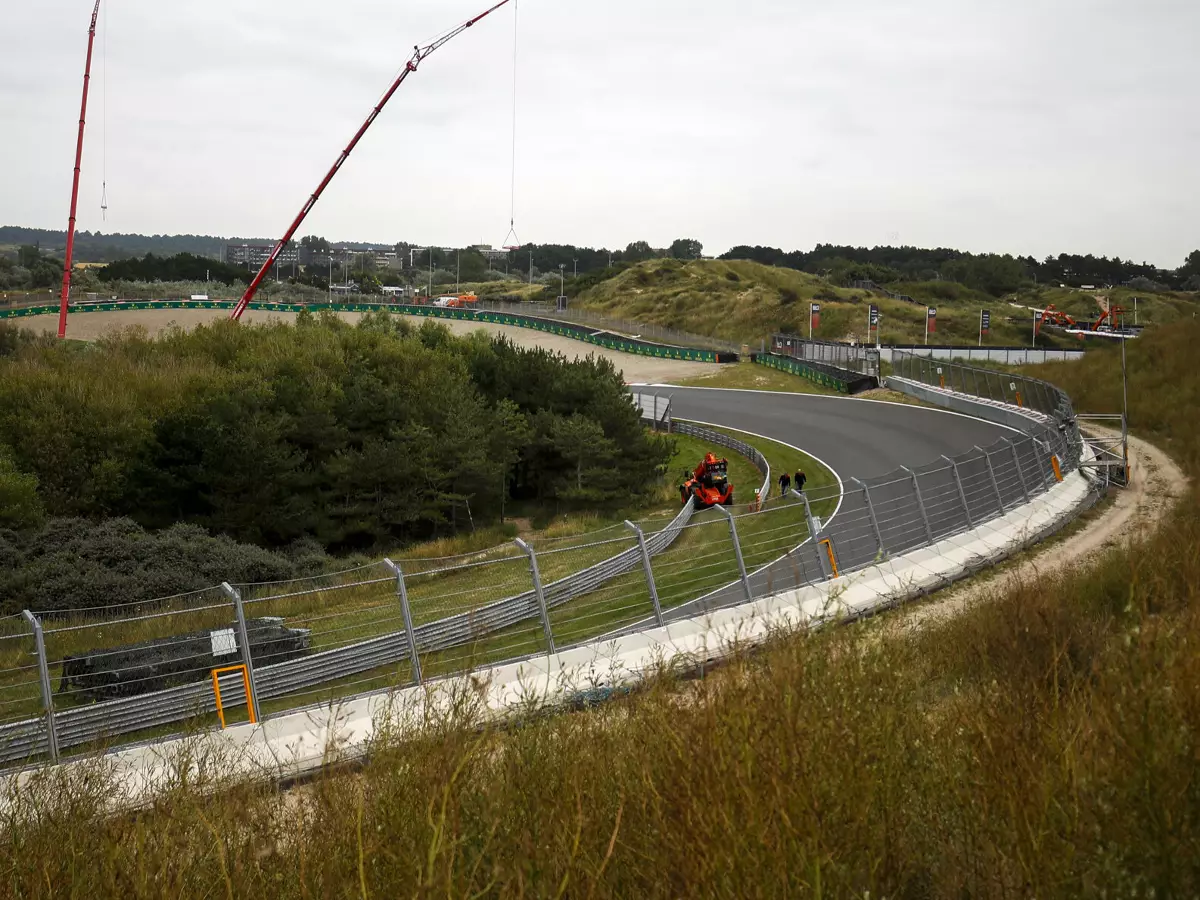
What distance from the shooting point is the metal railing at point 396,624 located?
943cm

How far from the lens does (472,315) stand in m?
107

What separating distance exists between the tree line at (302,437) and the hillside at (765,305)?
2399 inches

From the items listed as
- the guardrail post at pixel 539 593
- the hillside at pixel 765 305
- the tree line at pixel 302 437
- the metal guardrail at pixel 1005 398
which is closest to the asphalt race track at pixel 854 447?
the metal guardrail at pixel 1005 398

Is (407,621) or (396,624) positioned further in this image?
(396,624)

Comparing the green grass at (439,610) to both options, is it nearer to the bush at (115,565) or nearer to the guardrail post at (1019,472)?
the bush at (115,565)

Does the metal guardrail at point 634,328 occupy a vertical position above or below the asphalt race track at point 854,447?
above

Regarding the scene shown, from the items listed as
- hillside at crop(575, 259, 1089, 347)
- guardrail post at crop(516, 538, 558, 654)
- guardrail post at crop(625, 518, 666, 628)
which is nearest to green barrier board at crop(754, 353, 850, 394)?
hillside at crop(575, 259, 1089, 347)

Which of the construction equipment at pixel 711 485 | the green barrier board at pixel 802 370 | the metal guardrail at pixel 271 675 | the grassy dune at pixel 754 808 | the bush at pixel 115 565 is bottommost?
the bush at pixel 115 565

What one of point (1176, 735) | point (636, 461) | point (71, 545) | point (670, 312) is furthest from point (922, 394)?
point (670, 312)

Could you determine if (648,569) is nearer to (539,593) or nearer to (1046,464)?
(539,593)

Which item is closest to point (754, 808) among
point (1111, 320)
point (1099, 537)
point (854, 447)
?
point (1099, 537)

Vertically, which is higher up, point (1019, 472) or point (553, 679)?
point (1019, 472)

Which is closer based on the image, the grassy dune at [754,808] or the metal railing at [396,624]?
the grassy dune at [754,808]

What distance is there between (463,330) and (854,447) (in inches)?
2646
